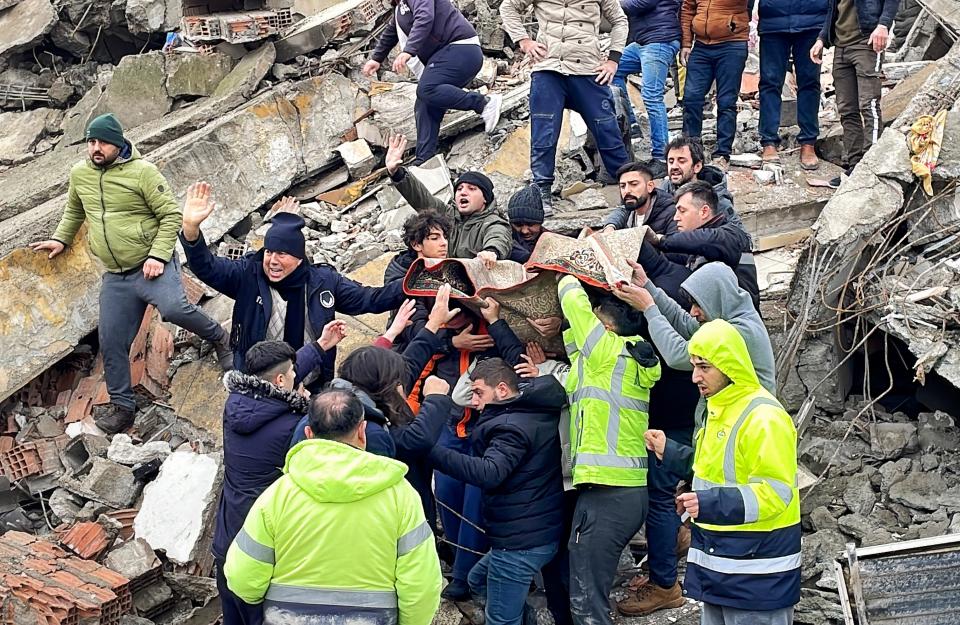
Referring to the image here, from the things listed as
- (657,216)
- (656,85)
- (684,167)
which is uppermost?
(684,167)

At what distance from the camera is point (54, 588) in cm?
523

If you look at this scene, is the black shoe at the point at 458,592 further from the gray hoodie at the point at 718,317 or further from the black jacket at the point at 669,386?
the gray hoodie at the point at 718,317

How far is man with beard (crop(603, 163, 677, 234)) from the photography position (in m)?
5.82

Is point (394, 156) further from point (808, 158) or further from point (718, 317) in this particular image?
point (808, 158)

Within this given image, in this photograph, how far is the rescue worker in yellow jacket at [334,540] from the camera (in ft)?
11.3

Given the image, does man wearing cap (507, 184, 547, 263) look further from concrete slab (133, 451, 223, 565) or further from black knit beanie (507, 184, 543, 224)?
concrete slab (133, 451, 223, 565)

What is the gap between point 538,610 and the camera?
544 cm

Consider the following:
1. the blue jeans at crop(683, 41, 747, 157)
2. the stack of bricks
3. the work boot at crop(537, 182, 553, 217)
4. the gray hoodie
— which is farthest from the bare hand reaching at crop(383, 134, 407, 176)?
the blue jeans at crop(683, 41, 747, 157)

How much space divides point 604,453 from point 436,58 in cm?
460

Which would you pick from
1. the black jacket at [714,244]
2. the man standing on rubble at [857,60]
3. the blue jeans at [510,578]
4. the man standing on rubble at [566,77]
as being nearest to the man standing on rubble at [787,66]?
the man standing on rubble at [857,60]

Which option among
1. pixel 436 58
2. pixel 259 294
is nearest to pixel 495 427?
pixel 259 294

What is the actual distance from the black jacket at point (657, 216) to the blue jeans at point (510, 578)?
1.97 m

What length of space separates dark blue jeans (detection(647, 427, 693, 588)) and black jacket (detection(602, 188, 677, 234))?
125cm

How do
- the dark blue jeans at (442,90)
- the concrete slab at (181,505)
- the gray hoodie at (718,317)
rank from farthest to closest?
1. the dark blue jeans at (442,90)
2. the concrete slab at (181,505)
3. the gray hoodie at (718,317)
